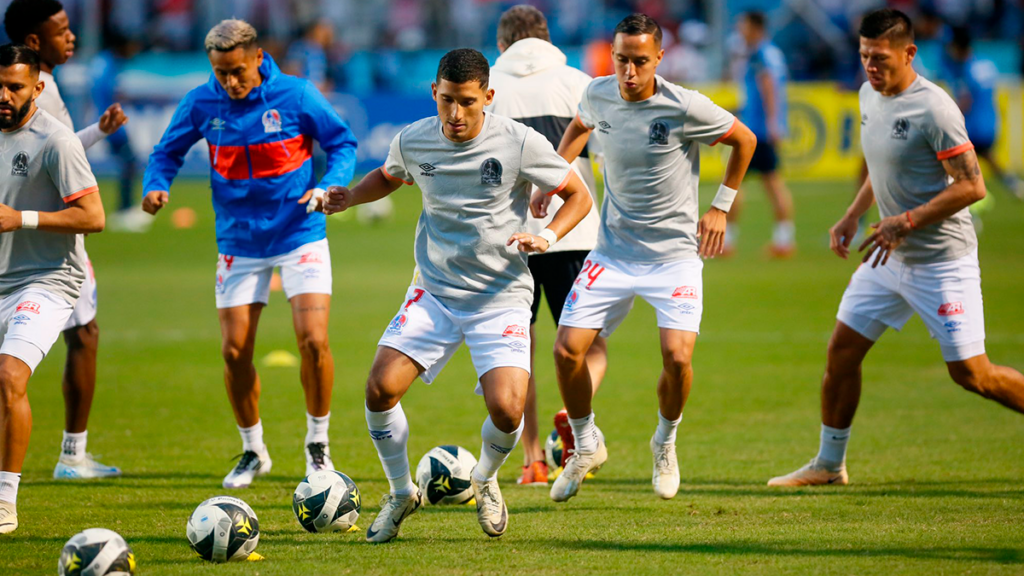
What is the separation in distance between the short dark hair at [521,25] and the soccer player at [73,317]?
2541 mm

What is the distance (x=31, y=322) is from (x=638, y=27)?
12.0ft

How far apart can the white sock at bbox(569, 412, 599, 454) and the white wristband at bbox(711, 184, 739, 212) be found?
1414mm

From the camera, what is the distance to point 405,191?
93.8 ft

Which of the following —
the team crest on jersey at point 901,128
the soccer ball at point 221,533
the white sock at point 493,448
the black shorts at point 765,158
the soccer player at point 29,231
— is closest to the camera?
the soccer ball at point 221,533

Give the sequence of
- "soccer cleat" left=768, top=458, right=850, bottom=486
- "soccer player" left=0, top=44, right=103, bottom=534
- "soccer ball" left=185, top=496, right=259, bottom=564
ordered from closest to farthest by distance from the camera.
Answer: "soccer ball" left=185, top=496, right=259, bottom=564 → "soccer player" left=0, top=44, right=103, bottom=534 → "soccer cleat" left=768, top=458, right=850, bottom=486

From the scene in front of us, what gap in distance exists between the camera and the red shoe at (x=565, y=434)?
7.47m

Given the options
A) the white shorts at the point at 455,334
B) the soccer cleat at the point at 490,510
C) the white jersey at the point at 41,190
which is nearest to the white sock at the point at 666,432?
the white shorts at the point at 455,334

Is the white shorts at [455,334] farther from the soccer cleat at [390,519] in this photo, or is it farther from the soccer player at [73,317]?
the soccer player at [73,317]

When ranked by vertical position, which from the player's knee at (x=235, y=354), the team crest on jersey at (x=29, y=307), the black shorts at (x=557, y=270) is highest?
the team crest on jersey at (x=29, y=307)

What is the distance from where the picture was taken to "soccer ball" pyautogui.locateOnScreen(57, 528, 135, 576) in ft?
16.6

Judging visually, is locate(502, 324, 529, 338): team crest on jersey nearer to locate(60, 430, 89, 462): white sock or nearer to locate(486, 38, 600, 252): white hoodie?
locate(486, 38, 600, 252): white hoodie

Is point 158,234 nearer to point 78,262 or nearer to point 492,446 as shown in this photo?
point 78,262

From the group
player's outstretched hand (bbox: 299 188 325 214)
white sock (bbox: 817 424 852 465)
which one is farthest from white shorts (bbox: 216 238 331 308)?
white sock (bbox: 817 424 852 465)

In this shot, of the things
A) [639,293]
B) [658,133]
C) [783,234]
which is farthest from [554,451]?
[783,234]
